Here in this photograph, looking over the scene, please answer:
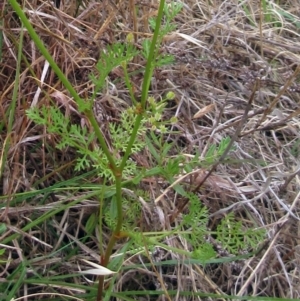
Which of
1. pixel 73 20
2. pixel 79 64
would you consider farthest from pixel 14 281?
pixel 73 20

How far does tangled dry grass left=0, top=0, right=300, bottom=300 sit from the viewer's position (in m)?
1.08

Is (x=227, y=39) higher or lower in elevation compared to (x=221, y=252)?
higher

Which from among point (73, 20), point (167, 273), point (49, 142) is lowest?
point (167, 273)

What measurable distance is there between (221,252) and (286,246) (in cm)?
17

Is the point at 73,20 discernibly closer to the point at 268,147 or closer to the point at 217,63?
the point at 217,63

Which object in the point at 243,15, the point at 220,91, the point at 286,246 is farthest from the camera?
the point at 243,15

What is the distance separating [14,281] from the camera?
3.30 feet

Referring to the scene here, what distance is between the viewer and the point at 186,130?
4.20 ft

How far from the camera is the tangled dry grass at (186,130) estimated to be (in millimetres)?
1084

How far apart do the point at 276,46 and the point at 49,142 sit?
69 centimetres

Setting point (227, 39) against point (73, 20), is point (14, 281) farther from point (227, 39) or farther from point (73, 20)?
point (227, 39)

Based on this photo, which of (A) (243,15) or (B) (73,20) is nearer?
(B) (73,20)

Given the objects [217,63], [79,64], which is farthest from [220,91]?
[79,64]

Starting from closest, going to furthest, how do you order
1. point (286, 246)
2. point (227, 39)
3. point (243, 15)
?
1. point (286, 246)
2. point (227, 39)
3. point (243, 15)
